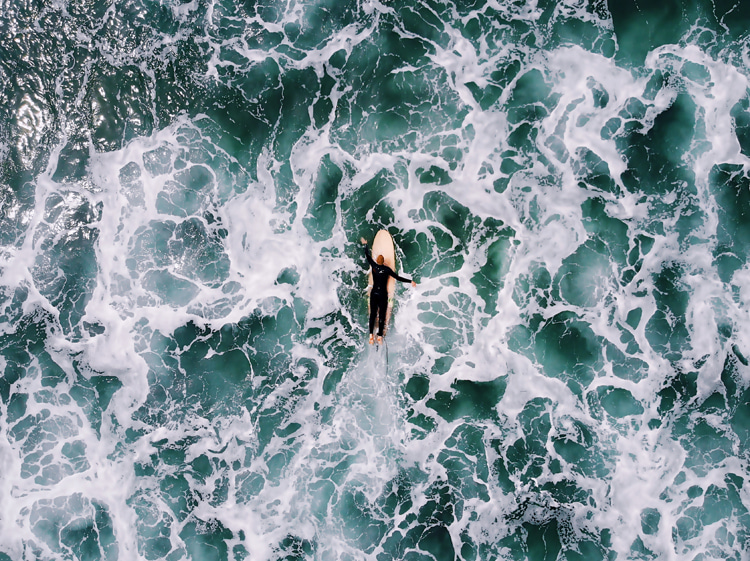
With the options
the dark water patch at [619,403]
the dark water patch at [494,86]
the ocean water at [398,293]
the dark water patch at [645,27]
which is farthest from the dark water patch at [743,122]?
the dark water patch at [619,403]

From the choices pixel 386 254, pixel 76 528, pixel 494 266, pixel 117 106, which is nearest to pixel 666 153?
pixel 494 266

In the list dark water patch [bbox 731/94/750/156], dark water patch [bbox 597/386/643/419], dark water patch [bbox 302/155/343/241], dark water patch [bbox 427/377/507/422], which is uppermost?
dark water patch [bbox 731/94/750/156]

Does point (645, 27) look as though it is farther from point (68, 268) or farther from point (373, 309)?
point (68, 268)

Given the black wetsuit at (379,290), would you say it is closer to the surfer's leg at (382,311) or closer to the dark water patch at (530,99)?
the surfer's leg at (382,311)

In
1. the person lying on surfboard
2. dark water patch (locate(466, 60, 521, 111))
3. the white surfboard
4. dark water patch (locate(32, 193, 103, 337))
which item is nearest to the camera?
the person lying on surfboard

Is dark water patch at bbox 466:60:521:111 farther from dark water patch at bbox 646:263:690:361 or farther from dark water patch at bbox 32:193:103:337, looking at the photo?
dark water patch at bbox 32:193:103:337

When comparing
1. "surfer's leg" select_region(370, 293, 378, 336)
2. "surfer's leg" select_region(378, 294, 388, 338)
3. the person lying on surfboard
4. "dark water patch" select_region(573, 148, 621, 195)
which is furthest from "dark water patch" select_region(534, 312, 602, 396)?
"surfer's leg" select_region(370, 293, 378, 336)
